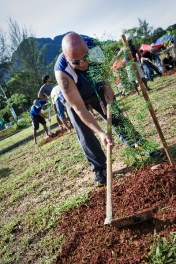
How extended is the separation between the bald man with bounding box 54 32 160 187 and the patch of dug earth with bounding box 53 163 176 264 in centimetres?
52

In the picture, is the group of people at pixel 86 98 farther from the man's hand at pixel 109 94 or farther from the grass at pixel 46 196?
the grass at pixel 46 196

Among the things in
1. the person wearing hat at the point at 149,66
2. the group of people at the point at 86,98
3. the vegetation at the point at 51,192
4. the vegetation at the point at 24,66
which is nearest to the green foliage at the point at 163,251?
the vegetation at the point at 51,192

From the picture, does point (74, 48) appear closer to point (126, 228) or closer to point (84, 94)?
point (84, 94)

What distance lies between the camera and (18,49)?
28906 millimetres

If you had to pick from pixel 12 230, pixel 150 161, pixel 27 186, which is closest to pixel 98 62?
pixel 150 161

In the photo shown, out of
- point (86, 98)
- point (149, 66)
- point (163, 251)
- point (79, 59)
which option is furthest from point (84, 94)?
point (149, 66)

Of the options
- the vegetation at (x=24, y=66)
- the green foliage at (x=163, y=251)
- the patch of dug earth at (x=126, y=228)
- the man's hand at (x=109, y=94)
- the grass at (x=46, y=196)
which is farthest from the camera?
the vegetation at (x=24, y=66)

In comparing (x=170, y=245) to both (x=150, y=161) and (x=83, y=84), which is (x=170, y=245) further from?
(x=83, y=84)

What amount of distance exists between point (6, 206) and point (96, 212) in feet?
7.65

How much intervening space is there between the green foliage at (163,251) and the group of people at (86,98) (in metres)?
1.00

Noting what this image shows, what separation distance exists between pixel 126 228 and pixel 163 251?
0.42 metres

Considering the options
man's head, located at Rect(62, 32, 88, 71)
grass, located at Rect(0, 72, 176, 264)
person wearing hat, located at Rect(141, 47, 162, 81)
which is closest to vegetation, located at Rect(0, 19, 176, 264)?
grass, located at Rect(0, 72, 176, 264)

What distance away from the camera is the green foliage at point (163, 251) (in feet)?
5.36

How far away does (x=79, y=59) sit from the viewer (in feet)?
8.11
